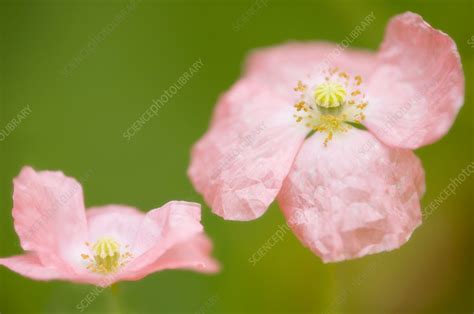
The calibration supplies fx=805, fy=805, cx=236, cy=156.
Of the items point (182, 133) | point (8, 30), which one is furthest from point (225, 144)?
point (8, 30)

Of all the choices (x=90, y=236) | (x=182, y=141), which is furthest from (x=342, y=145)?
(x=182, y=141)

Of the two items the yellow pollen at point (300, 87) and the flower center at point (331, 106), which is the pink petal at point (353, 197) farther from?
the yellow pollen at point (300, 87)

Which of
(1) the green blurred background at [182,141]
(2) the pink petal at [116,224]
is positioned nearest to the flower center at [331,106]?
(1) the green blurred background at [182,141]

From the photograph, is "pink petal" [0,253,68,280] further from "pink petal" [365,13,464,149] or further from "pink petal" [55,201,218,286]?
"pink petal" [365,13,464,149]

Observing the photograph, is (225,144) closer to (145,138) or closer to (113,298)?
(113,298)

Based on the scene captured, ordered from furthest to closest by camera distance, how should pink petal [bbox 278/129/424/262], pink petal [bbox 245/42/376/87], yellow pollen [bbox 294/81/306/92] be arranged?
1. pink petal [bbox 245/42/376/87]
2. yellow pollen [bbox 294/81/306/92]
3. pink petal [bbox 278/129/424/262]

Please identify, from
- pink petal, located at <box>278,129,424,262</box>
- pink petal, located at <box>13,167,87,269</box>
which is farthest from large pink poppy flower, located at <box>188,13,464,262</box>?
pink petal, located at <box>13,167,87,269</box>
